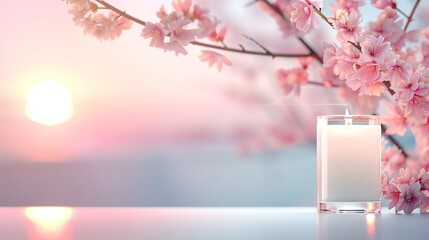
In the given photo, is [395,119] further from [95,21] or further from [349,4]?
[95,21]

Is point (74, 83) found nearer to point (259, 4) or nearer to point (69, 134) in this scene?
point (69, 134)

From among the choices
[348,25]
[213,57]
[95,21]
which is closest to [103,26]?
[95,21]

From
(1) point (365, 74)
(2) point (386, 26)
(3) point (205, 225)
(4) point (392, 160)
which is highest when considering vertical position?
(2) point (386, 26)

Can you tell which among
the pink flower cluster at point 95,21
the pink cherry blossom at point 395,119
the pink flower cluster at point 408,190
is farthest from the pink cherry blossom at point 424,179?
the pink flower cluster at point 95,21

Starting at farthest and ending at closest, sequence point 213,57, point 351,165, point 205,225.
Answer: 1. point 213,57
2. point 351,165
3. point 205,225

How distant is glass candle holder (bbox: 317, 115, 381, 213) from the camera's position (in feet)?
4.20

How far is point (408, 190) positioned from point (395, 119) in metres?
0.17

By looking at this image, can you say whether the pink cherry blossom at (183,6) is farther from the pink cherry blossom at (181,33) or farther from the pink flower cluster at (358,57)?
the pink cherry blossom at (181,33)

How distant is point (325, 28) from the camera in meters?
1.59

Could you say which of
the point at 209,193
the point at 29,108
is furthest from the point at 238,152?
the point at 29,108

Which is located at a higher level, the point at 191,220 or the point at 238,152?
the point at 238,152

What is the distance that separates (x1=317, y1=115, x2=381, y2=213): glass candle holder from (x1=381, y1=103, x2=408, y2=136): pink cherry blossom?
0.37 ft

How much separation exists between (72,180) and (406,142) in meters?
0.65

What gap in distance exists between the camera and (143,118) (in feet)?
5.18
